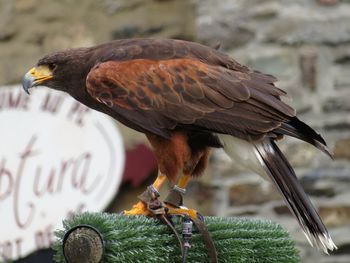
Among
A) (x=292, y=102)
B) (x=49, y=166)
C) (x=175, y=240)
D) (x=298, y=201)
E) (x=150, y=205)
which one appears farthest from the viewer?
(x=49, y=166)

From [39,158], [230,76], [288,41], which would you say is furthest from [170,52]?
[39,158]

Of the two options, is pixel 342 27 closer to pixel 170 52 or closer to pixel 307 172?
pixel 307 172

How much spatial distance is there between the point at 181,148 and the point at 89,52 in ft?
1.70

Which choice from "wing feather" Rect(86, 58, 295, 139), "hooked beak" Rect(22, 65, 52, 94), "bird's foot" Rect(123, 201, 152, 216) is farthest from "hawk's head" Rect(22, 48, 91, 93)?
"bird's foot" Rect(123, 201, 152, 216)

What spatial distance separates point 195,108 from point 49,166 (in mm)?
2427

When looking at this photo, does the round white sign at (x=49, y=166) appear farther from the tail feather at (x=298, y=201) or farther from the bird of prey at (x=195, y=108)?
the tail feather at (x=298, y=201)

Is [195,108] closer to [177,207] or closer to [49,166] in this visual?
[177,207]

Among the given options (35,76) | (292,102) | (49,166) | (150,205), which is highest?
(150,205)

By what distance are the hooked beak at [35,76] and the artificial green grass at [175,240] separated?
0.83 meters

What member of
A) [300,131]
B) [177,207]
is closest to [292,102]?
[300,131]

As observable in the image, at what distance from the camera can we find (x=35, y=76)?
11.4 feet

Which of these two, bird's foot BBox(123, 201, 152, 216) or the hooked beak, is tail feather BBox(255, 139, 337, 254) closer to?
bird's foot BBox(123, 201, 152, 216)

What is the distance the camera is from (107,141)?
218 inches

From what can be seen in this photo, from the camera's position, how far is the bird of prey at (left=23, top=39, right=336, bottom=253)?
3.23 meters
